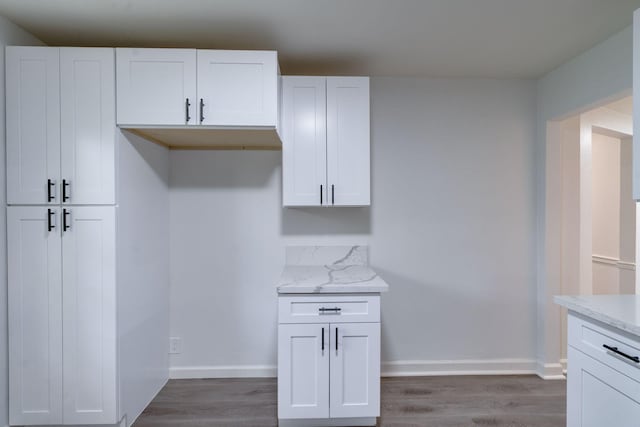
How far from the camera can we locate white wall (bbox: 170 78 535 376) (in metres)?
2.87

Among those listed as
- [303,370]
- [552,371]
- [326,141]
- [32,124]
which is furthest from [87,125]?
[552,371]

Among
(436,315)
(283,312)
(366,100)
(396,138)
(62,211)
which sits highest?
(366,100)

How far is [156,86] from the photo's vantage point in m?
2.06

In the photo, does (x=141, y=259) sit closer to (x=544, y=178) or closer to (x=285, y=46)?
(x=285, y=46)

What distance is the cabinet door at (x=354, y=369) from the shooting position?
6.88ft

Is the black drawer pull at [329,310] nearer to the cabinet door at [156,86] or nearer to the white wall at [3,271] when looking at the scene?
the cabinet door at [156,86]

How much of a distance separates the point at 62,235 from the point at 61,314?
444 millimetres

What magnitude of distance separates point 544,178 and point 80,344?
3.42 m

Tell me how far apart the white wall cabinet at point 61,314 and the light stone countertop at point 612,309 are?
2363 mm

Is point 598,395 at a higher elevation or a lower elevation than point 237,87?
lower

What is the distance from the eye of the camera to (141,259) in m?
2.35

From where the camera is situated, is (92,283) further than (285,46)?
No

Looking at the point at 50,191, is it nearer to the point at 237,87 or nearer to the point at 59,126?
the point at 59,126

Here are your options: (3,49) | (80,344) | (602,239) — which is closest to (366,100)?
(3,49)
